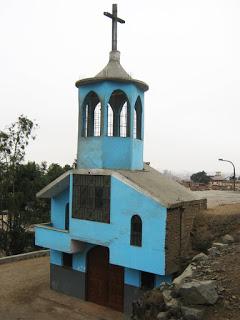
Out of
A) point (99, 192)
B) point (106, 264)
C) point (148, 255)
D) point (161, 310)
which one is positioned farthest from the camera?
point (106, 264)

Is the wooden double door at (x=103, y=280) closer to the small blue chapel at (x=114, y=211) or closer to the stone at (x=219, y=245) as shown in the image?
the small blue chapel at (x=114, y=211)

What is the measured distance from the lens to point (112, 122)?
16.4 metres

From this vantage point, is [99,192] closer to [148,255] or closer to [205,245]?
[148,255]

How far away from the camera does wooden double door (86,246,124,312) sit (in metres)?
15.5

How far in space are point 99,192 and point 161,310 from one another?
6.55 metres

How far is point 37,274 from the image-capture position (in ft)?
66.0

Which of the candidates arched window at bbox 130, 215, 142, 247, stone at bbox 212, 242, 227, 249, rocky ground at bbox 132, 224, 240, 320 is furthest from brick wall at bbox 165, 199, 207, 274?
rocky ground at bbox 132, 224, 240, 320

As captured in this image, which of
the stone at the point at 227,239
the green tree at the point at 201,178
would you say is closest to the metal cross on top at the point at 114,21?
the stone at the point at 227,239

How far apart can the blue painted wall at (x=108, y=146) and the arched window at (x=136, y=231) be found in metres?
2.51

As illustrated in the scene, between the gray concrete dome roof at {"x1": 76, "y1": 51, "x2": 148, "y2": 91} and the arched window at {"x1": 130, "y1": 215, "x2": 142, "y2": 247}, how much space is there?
5.51 metres

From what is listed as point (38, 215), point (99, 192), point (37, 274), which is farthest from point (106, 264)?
point (38, 215)

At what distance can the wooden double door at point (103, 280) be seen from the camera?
51.0 ft

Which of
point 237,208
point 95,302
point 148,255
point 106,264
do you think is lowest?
point 95,302

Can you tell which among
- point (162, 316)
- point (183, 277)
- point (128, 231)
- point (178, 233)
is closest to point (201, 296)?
point (162, 316)
